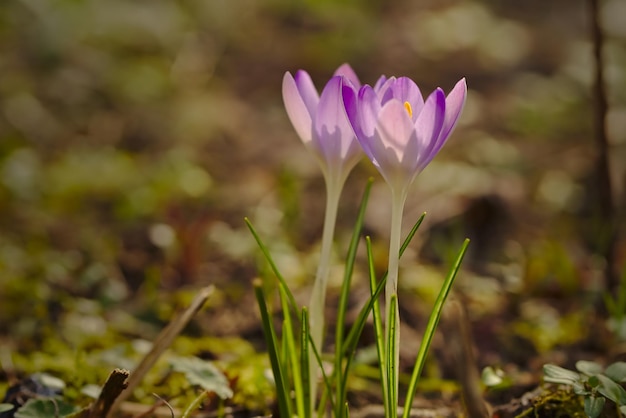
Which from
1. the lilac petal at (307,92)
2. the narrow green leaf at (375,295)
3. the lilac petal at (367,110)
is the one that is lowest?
the narrow green leaf at (375,295)

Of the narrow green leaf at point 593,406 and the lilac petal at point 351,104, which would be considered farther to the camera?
the narrow green leaf at point 593,406

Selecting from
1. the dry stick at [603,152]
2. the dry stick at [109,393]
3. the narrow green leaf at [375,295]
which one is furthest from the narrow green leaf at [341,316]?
the dry stick at [603,152]

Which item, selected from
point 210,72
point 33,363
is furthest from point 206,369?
point 210,72

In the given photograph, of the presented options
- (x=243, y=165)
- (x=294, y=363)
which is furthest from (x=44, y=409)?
(x=243, y=165)

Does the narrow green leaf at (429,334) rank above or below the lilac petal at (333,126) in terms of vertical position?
below

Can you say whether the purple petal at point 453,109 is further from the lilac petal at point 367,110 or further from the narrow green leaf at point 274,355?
the narrow green leaf at point 274,355

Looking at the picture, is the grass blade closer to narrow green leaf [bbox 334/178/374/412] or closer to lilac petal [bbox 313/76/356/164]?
narrow green leaf [bbox 334/178/374/412]

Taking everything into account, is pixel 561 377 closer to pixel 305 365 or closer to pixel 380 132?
pixel 305 365
